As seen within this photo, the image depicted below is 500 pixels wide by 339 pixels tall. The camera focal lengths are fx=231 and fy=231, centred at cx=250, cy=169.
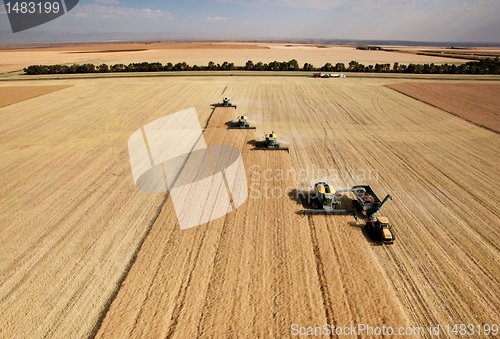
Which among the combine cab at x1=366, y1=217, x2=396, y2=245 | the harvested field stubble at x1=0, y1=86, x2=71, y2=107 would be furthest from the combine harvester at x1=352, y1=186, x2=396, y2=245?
the harvested field stubble at x1=0, y1=86, x2=71, y2=107

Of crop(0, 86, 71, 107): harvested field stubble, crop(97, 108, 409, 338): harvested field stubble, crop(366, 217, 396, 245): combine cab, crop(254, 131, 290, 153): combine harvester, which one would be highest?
crop(0, 86, 71, 107): harvested field stubble

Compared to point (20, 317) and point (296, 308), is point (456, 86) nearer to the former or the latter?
point (296, 308)

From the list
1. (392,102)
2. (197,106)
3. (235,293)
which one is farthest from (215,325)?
(392,102)

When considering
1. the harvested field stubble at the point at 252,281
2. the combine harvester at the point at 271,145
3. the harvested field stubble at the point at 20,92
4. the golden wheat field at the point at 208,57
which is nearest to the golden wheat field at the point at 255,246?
the harvested field stubble at the point at 252,281

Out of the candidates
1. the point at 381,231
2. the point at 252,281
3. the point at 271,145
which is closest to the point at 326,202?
the point at 381,231

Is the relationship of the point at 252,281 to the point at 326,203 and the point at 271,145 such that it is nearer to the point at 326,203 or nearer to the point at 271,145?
the point at 326,203

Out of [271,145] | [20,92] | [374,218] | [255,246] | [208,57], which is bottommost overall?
[255,246]

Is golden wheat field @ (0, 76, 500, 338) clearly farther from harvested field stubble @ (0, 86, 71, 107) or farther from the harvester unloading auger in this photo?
harvested field stubble @ (0, 86, 71, 107)

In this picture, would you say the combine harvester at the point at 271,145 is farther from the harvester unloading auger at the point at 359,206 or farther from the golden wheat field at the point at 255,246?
the harvester unloading auger at the point at 359,206
